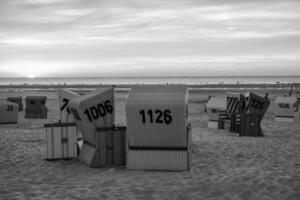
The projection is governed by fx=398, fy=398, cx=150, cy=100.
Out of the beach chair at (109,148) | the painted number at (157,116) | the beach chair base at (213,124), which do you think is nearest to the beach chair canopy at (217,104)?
the beach chair base at (213,124)

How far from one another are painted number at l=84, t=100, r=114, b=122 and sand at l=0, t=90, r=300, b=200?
1.50 m

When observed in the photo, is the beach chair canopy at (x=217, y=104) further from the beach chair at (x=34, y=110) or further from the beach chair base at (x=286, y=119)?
the beach chair at (x=34, y=110)

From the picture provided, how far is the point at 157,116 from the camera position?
10602mm

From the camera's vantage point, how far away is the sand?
8.46m

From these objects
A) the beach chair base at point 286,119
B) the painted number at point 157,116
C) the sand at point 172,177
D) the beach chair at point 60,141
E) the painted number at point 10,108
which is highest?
the painted number at point 157,116

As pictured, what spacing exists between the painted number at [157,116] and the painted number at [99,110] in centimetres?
137

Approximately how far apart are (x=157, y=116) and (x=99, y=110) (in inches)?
74.3

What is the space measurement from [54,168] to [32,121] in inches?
572

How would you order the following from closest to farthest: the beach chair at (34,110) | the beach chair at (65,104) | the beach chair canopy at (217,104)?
the beach chair at (65,104) < the beach chair canopy at (217,104) < the beach chair at (34,110)

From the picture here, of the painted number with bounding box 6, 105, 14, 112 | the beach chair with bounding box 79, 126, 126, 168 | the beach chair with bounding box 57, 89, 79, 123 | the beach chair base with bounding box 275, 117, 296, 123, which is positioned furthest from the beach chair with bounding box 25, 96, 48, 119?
the beach chair with bounding box 79, 126, 126, 168

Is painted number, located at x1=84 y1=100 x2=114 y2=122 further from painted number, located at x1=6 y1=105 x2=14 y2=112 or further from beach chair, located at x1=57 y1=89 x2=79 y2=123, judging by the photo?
painted number, located at x1=6 y1=105 x2=14 y2=112

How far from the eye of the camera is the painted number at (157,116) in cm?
1056

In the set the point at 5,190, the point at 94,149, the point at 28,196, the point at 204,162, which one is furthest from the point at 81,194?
the point at 204,162

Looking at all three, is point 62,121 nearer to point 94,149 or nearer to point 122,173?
point 94,149
